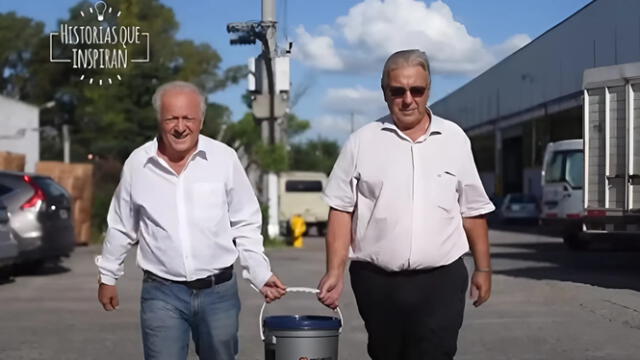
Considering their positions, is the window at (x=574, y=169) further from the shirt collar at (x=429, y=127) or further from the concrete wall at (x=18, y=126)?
the concrete wall at (x=18, y=126)

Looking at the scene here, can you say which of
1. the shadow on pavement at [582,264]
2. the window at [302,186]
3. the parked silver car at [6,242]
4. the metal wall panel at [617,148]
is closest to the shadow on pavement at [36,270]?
the parked silver car at [6,242]

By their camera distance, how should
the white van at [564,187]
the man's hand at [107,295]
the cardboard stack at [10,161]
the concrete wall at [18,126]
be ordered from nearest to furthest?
the man's hand at [107,295] → the white van at [564,187] → the cardboard stack at [10,161] → the concrete wall at [18,126]

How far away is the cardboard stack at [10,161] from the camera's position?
2486cm

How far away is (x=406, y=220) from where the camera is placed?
4992 millimetres

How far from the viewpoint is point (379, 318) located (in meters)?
5.07

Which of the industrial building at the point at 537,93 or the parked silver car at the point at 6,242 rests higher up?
the industrial building at the point at 537,93

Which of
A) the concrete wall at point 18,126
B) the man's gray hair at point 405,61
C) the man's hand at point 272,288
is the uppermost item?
the concrete wall at point 18,126

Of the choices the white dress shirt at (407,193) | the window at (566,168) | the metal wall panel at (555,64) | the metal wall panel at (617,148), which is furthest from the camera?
the metal wall panel at (555,64)

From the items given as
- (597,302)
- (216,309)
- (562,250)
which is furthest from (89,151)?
(216,309)

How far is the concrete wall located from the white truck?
1182 inches

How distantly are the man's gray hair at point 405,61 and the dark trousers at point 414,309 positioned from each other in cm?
90

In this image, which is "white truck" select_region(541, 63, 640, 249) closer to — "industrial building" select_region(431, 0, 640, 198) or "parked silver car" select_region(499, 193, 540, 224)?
"industrial building" select_region(431, 0, 640, 198)

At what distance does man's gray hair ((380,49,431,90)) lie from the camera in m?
5.08

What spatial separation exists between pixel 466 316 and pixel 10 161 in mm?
16599
